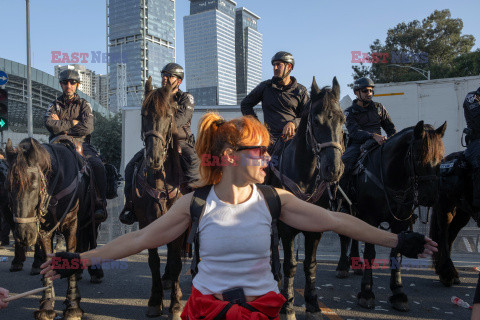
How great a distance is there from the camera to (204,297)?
2.22 metres

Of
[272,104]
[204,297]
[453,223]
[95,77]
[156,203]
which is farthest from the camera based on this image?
[95,77]

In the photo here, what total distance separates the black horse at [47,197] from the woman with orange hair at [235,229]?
2452 mm

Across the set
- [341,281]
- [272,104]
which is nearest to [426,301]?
[341,281]

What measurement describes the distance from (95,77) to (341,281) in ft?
276

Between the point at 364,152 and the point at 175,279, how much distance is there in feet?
11.5

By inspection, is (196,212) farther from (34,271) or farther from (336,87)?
(34,271)

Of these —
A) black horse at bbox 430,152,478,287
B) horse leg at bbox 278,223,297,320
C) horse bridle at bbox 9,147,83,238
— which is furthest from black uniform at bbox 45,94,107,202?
black horse at bbox 430,152,478,287

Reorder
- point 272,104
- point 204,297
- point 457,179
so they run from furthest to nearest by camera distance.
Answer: point 457,179 < point 272,104 < point 204,297

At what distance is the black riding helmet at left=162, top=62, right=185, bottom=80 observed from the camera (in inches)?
231

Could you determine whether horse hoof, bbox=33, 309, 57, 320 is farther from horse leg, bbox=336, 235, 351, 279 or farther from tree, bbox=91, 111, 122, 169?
tree, bbox=91, 111, 122, 169

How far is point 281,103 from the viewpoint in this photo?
563 centimetres

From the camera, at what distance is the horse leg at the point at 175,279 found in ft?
16.1

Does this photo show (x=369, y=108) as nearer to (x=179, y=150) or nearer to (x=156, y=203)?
(x=179, y=150)

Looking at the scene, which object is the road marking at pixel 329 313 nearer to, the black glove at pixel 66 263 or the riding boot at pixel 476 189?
the riding boot at pixel 476 189
